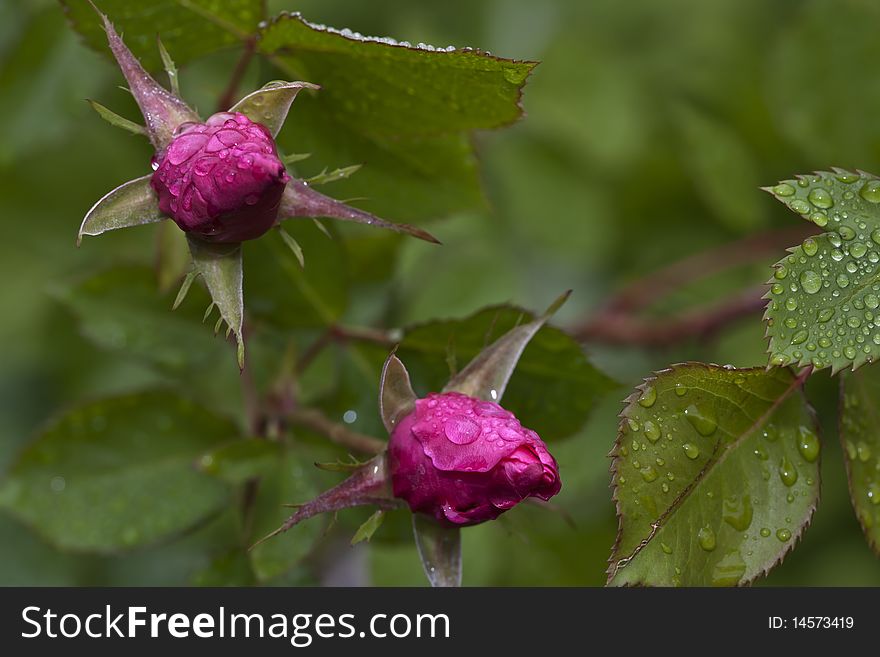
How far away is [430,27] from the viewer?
2797 mm

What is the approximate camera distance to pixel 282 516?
1521 mm

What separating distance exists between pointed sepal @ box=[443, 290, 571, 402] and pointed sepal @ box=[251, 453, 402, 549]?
5.2 inches

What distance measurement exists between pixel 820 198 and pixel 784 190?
47 millimetres

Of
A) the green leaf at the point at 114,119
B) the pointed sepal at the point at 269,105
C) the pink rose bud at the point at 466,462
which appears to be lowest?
the pink rose bud at the point at 466,462

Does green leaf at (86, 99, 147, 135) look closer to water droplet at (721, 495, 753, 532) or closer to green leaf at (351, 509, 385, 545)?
green leaf at (351, 509, 385, 545)

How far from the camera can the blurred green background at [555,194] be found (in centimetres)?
197

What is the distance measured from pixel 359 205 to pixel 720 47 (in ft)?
5.09

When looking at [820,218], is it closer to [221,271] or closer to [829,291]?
[829,291]

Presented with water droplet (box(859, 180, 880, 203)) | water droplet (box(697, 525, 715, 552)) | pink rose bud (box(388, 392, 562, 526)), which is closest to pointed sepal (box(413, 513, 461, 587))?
pink rose bud (box(388, 392, 562, 526))

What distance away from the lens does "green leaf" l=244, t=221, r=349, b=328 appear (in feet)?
4.99

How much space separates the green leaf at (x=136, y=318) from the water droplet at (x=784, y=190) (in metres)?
1.02

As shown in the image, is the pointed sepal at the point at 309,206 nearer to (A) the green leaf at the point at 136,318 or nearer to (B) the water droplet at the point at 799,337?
(B) the water droplet at the point at 799,337

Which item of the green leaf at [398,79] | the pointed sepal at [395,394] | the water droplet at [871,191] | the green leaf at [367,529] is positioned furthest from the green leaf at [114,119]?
the water droplet at [871,191]

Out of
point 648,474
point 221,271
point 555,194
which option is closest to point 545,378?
point 648,474
